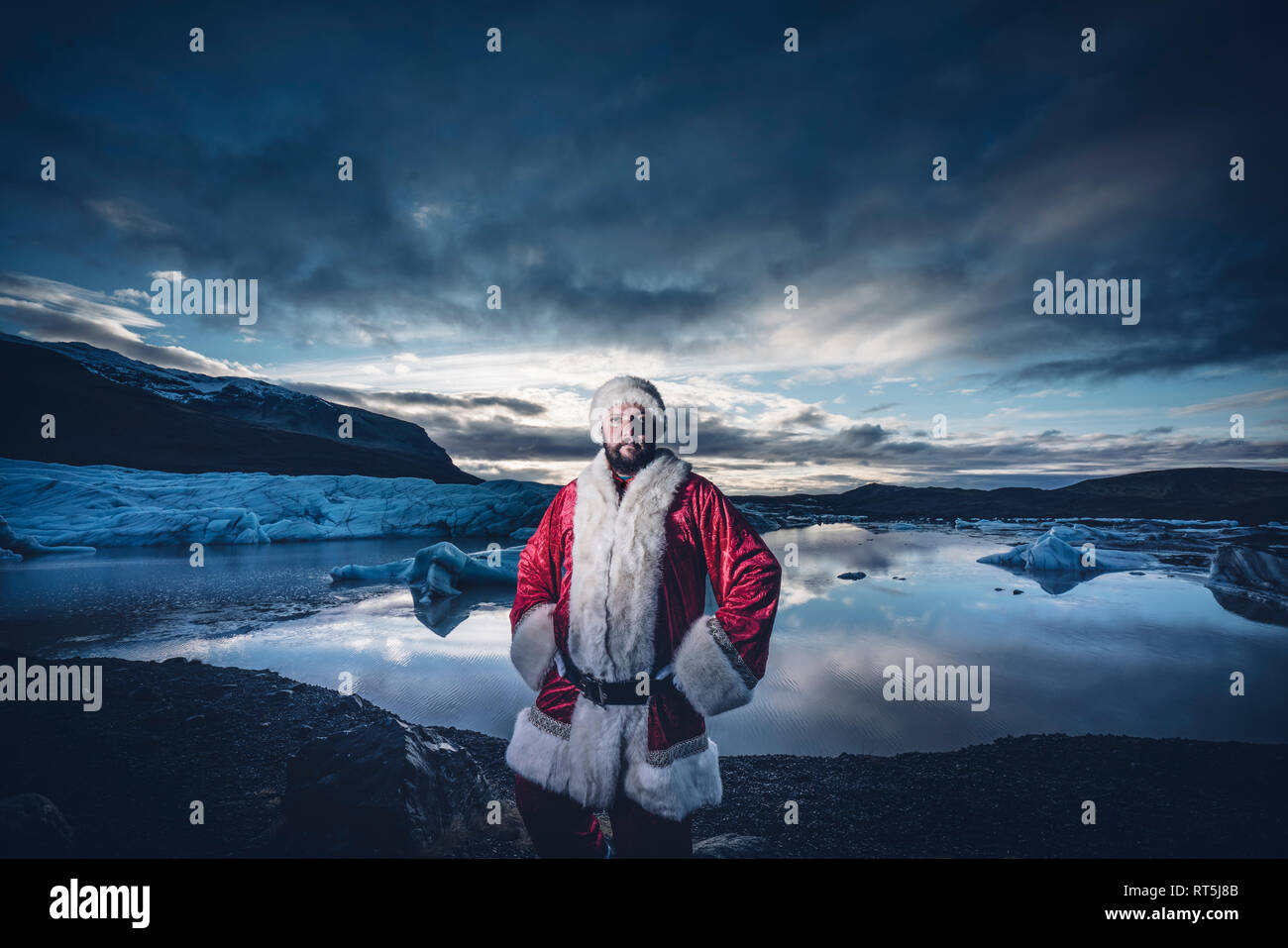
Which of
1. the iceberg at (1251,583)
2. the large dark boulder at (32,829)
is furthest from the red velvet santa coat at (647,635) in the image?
the iceberg at (1251,583)

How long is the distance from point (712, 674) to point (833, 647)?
6153 mm

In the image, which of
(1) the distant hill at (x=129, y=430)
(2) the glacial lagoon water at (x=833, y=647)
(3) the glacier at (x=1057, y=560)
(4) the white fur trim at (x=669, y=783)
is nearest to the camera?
(4) the white fur trim at (x=669, y=783)

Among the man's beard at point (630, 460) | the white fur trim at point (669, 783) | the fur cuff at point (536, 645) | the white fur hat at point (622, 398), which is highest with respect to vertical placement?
the white fur hat at point (622, 398)

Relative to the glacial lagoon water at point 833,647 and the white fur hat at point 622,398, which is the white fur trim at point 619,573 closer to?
the white fur hat at point 622,398

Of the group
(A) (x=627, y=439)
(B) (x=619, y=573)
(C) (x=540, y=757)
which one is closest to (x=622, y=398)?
(A) (x=627, y=439)

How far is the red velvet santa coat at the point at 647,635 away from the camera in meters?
1.74

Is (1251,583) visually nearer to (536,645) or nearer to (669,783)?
(669,783)

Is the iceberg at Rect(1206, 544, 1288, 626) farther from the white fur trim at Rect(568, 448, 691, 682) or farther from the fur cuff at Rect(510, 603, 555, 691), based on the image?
the fur cuff at Rect(510, 603, 555, 691)

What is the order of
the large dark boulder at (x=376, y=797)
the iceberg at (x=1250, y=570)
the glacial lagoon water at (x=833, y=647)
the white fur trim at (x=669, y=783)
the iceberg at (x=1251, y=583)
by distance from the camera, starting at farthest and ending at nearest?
the iceberg at (x=1250, y=570)
the iceberg at (x=1251, y=583)
the glacial lagoon water at (x=833, y=647)
the large dark boulder at (x=376, y=797)
the white fur trim at (x=669, y=783)

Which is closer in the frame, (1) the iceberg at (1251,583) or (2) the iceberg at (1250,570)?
(1) the iceberg at (1251,583)

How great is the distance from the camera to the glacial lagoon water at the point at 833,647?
15.3ft

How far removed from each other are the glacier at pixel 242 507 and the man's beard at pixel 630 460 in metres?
20.4

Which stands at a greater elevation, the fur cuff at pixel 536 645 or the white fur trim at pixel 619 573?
the white fur trim at pixel 619 573
